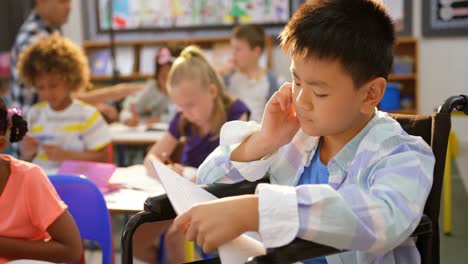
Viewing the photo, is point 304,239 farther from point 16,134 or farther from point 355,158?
point 16,134

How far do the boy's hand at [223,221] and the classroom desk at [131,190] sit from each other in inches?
32.7

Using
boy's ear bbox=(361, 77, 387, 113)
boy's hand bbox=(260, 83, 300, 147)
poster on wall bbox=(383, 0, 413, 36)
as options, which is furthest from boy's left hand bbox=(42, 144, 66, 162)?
poster on wall bbox=(383, 0, 413, 36)

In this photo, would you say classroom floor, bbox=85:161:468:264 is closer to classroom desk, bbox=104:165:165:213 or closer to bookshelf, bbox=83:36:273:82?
classroom desk, bbox=104:165:165:213

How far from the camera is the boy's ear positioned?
1.12 metres

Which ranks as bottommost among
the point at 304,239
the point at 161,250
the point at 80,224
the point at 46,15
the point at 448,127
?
the point at 161,250

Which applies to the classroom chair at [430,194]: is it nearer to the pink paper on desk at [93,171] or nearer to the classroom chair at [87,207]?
the classroom chair at [87,207]

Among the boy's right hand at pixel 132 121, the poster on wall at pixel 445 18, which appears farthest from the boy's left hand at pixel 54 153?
the poster on wall at pixel 445 18

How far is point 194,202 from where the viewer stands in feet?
3.55

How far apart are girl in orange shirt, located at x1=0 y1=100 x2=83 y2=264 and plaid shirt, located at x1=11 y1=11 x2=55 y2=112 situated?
59.2 inches

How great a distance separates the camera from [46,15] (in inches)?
134

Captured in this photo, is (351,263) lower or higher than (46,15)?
lower

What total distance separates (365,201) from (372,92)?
0.26 m

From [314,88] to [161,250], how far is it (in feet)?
5.33

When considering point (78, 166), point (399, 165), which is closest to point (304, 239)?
point (399, 165)
